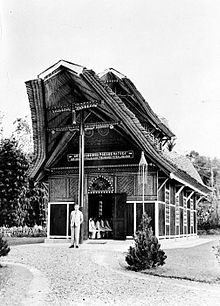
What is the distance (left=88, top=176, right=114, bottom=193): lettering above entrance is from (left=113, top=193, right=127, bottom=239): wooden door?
253 millimetres

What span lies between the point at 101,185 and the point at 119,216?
85cm

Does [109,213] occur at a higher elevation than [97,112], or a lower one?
lower

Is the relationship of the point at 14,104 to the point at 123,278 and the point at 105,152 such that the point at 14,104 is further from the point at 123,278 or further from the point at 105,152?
the point at 105,152

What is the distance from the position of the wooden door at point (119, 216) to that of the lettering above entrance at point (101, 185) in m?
0.25

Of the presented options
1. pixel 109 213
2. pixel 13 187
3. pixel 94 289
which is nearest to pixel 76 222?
pixel 109 213

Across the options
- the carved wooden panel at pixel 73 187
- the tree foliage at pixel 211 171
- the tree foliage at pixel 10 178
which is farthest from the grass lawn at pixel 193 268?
the carved wooden panel at pixel 73 187

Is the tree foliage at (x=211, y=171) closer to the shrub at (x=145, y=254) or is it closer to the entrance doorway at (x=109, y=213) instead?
the shrub at (x=145, y=254)

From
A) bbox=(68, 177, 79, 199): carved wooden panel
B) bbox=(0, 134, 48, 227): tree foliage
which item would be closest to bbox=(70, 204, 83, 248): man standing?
bbox=(68, 177, 79, 199): carved wooden panel

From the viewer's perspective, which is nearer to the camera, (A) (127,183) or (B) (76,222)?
(B) (76,222)

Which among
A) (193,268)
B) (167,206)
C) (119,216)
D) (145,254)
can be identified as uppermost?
(167,206)

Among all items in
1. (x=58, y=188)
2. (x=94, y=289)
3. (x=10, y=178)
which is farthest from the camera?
(x=58, y=188)

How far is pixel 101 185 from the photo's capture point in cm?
1198

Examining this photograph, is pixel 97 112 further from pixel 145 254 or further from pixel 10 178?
pixel 10 178

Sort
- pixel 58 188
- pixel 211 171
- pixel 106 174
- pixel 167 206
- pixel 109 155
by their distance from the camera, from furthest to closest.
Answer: pixel 58 188 < pixel 106 174 < pixel 167 206 < pixel 109 155 < pixel 211 171
